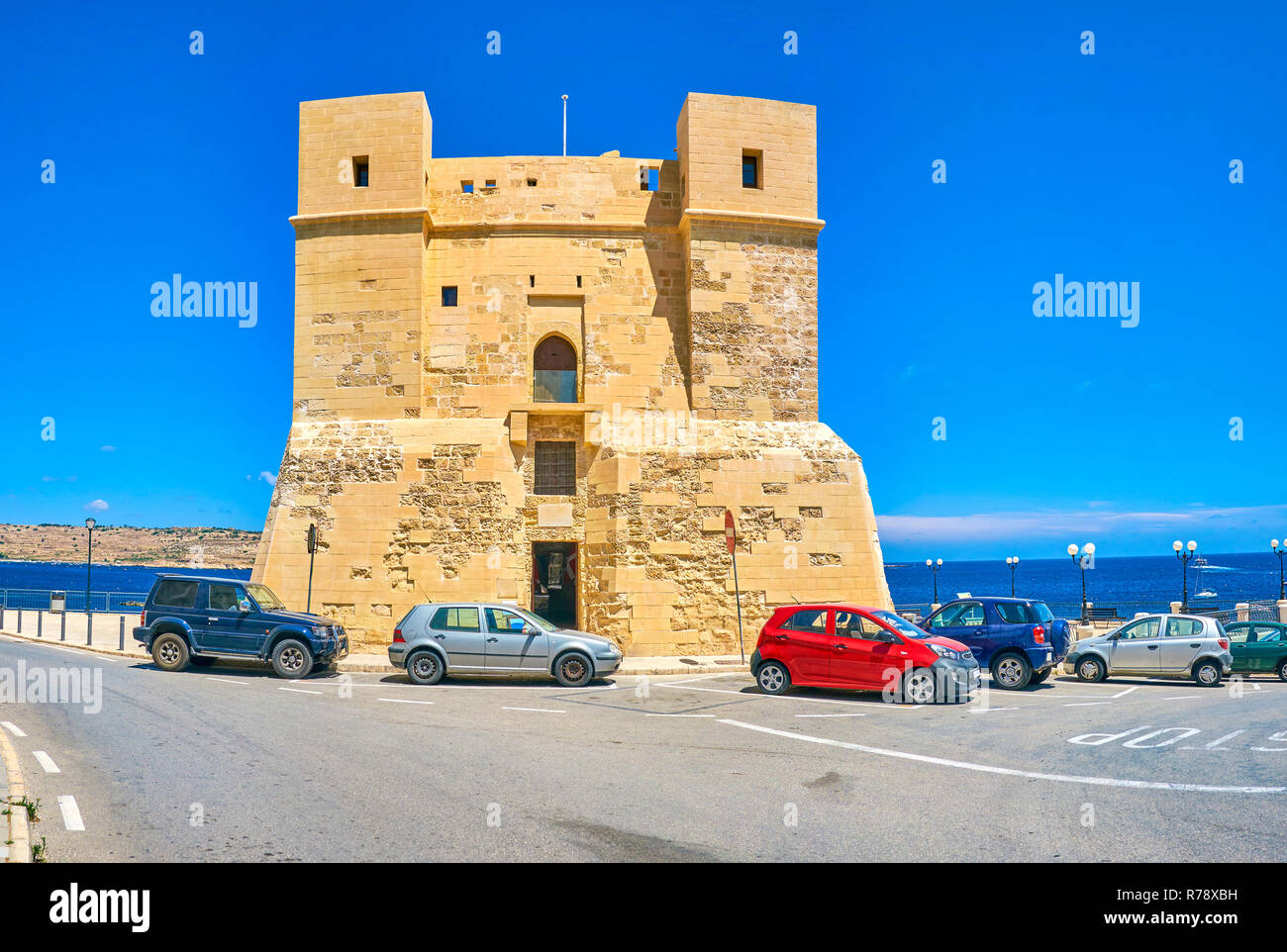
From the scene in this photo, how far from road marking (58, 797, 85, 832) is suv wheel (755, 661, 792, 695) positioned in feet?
31.8

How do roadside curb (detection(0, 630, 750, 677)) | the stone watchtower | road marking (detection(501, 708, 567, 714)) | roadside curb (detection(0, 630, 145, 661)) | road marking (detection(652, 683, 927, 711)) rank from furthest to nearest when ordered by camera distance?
the stone watchtower → roadside curb (detection(0, 630, 145, 661)) → roadside curb (detection(0, 630, 750, 677)) → road marking (detection(652, 683, 927, 711)) → road marking (detection(501, 708, 567, 714))

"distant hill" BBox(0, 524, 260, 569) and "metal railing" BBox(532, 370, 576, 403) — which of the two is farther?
"distant hill" BBox(0, 524, 260, 569)

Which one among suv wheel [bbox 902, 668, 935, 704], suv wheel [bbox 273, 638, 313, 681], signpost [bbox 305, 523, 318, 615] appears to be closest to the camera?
suv wheel [bbox 902, 668, 935, 704]

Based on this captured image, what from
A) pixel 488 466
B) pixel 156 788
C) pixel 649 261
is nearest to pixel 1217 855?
pixel 156 788

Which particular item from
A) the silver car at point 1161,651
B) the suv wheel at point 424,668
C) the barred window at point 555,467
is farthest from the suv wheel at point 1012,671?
the barred window at point 555,467

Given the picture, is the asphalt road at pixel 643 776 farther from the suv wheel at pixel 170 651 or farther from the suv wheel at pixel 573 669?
the suv wheel at pixel 170 651

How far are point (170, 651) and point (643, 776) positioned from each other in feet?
38.3

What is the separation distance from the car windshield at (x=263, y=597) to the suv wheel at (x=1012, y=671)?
13259 mm

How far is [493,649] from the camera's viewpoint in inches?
577

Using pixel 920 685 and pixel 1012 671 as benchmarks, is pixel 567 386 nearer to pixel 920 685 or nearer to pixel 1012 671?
pixel 920 685

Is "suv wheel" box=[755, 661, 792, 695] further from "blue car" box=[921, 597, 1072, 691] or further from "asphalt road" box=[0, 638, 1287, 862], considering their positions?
"blue car" box=[921, 597, 1072, 691]

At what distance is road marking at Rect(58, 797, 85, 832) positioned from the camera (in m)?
6.30

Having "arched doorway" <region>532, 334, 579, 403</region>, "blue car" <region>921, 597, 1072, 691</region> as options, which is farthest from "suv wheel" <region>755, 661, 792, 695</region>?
"arched doorway" <region>532, 334, 579, 403</region>

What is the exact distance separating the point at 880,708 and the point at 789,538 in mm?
7781
